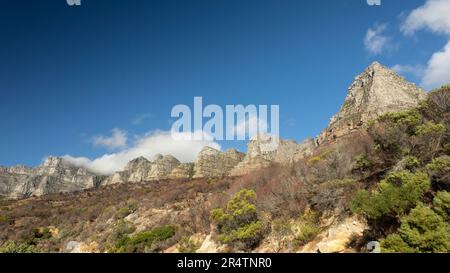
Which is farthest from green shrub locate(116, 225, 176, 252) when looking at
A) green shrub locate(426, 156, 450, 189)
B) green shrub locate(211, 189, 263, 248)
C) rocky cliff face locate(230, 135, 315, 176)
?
rocky cliff face locate(230, 135, 315, 176)

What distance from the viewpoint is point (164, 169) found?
73.4m

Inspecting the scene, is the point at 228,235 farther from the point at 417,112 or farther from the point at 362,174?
the point at 417,112

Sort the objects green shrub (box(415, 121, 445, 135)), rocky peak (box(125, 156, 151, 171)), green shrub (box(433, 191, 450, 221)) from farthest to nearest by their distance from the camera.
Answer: rocky peak (box(125, 156, 151, 171))
green shrub (box(415, 121, 445, 135))
green shrub (box(433, 191, 450, 221))

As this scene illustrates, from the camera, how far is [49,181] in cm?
8912

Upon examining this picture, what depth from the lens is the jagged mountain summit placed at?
3256 centimetres

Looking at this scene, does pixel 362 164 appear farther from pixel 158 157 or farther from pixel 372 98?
pixel 158 157

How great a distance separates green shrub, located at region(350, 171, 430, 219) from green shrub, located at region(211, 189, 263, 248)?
5731mm

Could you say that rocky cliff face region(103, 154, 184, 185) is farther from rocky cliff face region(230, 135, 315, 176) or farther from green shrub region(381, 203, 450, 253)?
green shrub region(381, 203, 450, 253)

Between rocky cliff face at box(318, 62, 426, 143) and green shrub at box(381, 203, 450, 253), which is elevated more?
rocky cliff face at box(318, 62, 426, 143)

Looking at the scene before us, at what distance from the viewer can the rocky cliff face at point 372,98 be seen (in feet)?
102

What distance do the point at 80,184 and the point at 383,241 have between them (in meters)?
92.5

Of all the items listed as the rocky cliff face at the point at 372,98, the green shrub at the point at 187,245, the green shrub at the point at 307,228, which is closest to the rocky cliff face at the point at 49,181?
the rocky cliff face at the point at 372,98

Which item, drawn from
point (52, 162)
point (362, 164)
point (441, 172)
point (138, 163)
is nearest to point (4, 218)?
point (362, 164)
